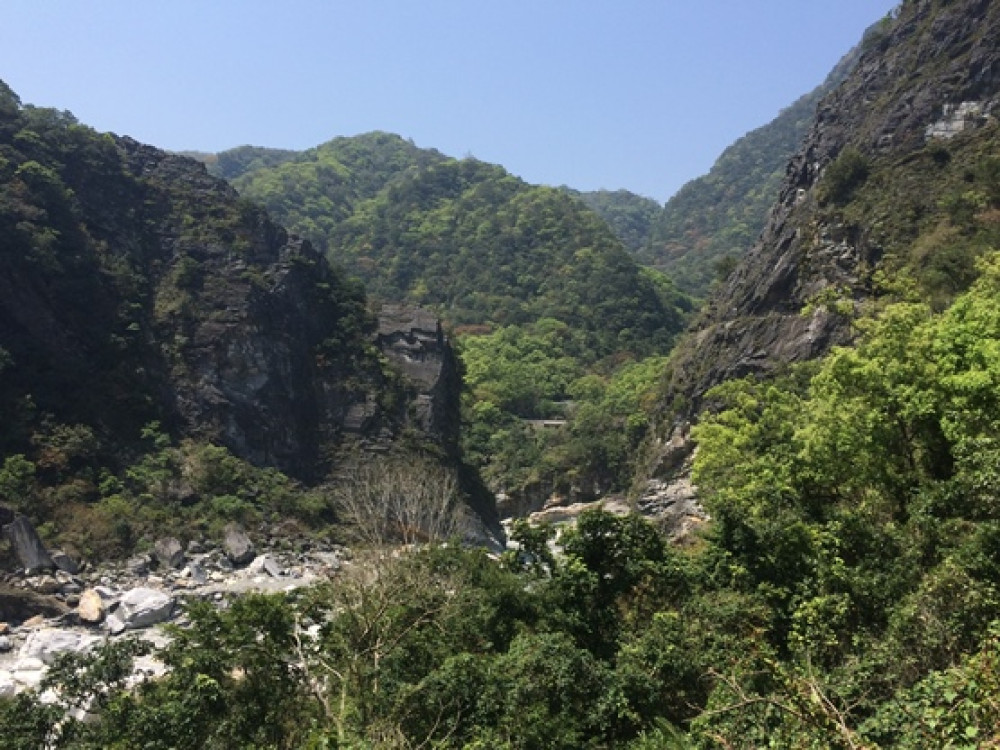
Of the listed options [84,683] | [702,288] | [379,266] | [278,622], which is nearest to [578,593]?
[278,622]

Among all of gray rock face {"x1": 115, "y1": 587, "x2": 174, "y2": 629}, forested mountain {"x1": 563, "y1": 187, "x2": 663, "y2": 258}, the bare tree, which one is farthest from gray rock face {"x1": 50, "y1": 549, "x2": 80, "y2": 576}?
forested mountain {"x1": 563, "y1": 187, "x2": 663, "y2": 258}

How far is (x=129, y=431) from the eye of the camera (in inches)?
1547

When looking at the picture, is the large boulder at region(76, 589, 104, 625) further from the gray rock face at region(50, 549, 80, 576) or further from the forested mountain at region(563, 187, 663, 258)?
the forested mountain at region(563, 187, 663, 258)

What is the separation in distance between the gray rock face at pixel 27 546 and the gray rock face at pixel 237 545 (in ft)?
22.8

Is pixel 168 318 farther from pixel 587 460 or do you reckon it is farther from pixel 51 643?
pixel 587 460

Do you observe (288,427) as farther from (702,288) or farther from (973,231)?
(702,288)

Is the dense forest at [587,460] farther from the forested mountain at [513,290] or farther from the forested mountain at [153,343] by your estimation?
the forested mountain at [513,290]

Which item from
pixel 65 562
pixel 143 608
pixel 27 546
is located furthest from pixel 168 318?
pixel 143 608

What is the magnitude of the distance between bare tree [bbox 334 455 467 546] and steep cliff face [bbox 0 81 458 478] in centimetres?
A: 358

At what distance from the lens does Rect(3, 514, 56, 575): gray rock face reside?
88.6ft

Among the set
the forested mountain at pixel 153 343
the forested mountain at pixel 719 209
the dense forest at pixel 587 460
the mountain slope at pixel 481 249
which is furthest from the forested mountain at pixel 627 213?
the forested mountain at pixel 153 343

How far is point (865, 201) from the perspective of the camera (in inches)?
1709

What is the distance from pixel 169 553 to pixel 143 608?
6755mm

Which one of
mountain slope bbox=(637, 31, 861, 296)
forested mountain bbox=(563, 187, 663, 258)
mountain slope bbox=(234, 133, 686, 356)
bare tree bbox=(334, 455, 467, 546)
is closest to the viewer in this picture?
bare tree bbox=(334, 455, 467, 546)
